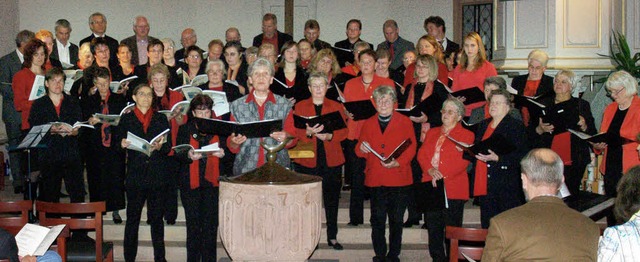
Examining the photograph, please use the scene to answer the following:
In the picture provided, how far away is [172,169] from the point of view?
742 cm

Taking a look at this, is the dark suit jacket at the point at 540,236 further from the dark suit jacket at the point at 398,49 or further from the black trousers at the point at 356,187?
the dark suit jacket at the point at 398,49

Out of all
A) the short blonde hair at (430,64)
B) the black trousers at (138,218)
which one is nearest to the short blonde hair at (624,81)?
the short blonde hair at (430,64)

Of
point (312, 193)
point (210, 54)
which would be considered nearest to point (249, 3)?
point (210, 54)

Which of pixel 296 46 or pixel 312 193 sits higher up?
pixel 296 46

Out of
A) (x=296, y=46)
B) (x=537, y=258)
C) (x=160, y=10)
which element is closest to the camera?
(x=537, y=258)

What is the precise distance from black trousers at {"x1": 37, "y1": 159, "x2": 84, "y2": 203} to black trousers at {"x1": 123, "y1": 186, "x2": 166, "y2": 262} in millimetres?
1061

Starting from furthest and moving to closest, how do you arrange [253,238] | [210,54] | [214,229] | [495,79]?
1. [210,54]
2. [495,79]
3. [214,229]
4. [253,238]

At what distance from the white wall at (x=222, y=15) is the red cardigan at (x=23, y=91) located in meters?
4.87

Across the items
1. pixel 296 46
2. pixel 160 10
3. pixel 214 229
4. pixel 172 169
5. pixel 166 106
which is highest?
pixel 160 10

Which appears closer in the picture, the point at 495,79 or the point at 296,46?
the point at 495,79

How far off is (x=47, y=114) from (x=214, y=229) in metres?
1.94

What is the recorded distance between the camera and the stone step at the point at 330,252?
308 inches

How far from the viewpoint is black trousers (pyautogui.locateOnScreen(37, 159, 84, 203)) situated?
Answer: 320 inches

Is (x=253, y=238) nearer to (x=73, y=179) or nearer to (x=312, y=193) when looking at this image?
(x=312, y=193)
